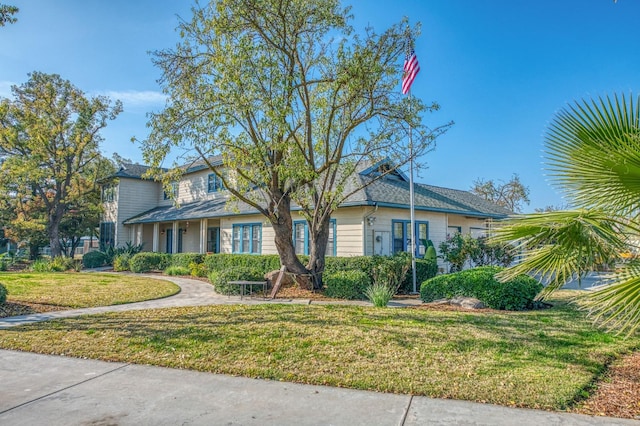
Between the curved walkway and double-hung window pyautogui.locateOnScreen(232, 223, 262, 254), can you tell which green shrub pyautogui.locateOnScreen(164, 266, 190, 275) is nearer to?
double-hung window pyautogui.locateOnScreen(232, 223, 262, 254)

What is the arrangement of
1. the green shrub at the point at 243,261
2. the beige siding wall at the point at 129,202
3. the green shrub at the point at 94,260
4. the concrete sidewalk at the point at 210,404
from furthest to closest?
1. the beige siding wall at the point at 129,202
2. the green shrub at the point at 94,260
3. the green shrub at the point at 243,261
4. the concrete sidewalk at the point at 210,404

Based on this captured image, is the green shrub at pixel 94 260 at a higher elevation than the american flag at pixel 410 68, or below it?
below

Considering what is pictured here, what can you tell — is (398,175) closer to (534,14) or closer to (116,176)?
(534,14)

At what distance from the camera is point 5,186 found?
26.3 metres

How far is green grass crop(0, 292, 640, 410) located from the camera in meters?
4.54

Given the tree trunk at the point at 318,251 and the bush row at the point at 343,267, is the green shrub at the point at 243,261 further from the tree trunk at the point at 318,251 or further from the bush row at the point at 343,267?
the tree trunk at the point at 318,251

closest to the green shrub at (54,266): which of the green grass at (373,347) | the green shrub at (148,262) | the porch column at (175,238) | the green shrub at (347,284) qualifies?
the green shrub at (148,262)

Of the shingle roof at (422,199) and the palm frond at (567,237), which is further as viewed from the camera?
the shingle roof at (422,199)

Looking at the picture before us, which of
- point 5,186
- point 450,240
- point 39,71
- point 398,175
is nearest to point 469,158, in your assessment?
point 398,175

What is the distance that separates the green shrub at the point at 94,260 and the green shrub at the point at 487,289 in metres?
21.1

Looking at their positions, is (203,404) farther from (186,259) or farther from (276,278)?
(186,259)

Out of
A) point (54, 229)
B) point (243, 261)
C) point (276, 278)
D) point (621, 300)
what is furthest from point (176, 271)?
point (621, 300)

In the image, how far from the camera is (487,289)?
9.86m

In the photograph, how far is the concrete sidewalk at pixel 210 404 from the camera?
3652 mm
